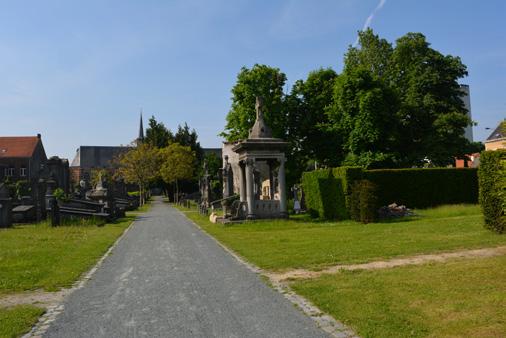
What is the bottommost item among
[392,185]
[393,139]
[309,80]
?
[392,185]

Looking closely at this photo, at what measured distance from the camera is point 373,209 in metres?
21.5

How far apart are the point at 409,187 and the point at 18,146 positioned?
68109 millimetres

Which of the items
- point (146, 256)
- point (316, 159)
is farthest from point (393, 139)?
point (146, 256)

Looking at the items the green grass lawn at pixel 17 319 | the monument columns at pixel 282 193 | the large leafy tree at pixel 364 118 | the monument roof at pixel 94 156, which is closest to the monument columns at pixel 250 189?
the monument columns at pixel 282 193

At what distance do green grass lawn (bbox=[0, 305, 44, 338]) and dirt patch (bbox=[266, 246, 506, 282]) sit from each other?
4.29 metres

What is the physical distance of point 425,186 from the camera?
27.1m

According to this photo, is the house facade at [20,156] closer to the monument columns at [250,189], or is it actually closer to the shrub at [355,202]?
the monument columns at [250,189]

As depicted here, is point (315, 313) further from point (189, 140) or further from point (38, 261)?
point (189, 140)

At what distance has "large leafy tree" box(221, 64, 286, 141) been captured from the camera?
3984 cm

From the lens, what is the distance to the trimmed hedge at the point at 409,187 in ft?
85.2

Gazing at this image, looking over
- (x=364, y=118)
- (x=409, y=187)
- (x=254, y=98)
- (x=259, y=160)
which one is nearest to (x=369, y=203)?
(x=409, y=187)

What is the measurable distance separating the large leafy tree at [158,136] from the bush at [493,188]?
67.4m

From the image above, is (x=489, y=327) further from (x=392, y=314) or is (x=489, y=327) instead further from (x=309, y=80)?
(x=309, y=80)

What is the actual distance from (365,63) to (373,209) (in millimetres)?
25630
